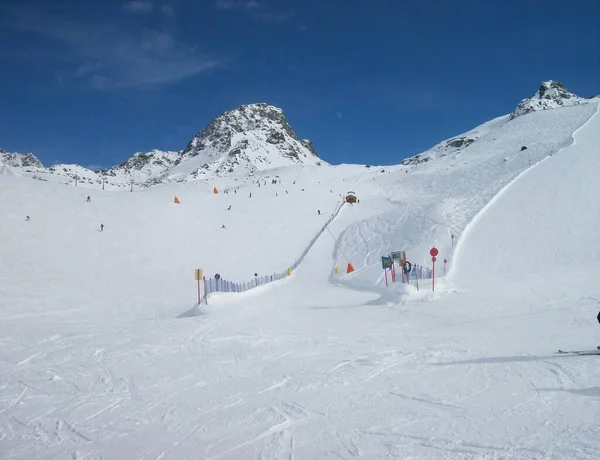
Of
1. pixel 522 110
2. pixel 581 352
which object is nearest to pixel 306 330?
pixel 581 352

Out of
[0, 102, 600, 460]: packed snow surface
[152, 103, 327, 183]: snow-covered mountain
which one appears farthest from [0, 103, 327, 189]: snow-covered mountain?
[0, 102, 600, 460]: packed snow surface

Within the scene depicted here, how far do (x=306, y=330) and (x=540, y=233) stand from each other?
54.5 feet

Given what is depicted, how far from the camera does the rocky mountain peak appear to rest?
334ft

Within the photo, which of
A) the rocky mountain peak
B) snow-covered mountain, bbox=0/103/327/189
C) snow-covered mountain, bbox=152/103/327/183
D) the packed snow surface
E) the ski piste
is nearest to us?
the packed snow surface

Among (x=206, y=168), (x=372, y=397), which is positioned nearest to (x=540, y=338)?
(x=372, y=397)

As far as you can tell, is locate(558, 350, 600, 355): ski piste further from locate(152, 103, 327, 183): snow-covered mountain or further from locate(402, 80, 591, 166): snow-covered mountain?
locate(152, 103, 327, 183): snow-covered mountain

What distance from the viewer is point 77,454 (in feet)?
18.7

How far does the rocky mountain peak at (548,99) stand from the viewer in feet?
334

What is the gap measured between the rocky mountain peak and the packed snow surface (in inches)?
2906

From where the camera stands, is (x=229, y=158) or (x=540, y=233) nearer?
(x=540, y=233)

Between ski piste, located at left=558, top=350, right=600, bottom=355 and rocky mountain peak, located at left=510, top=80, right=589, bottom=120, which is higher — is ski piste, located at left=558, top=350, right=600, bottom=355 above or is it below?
below

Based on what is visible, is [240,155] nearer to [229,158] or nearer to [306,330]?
[229,158]

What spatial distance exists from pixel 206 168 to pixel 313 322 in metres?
144

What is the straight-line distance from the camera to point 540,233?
23.4 meters
